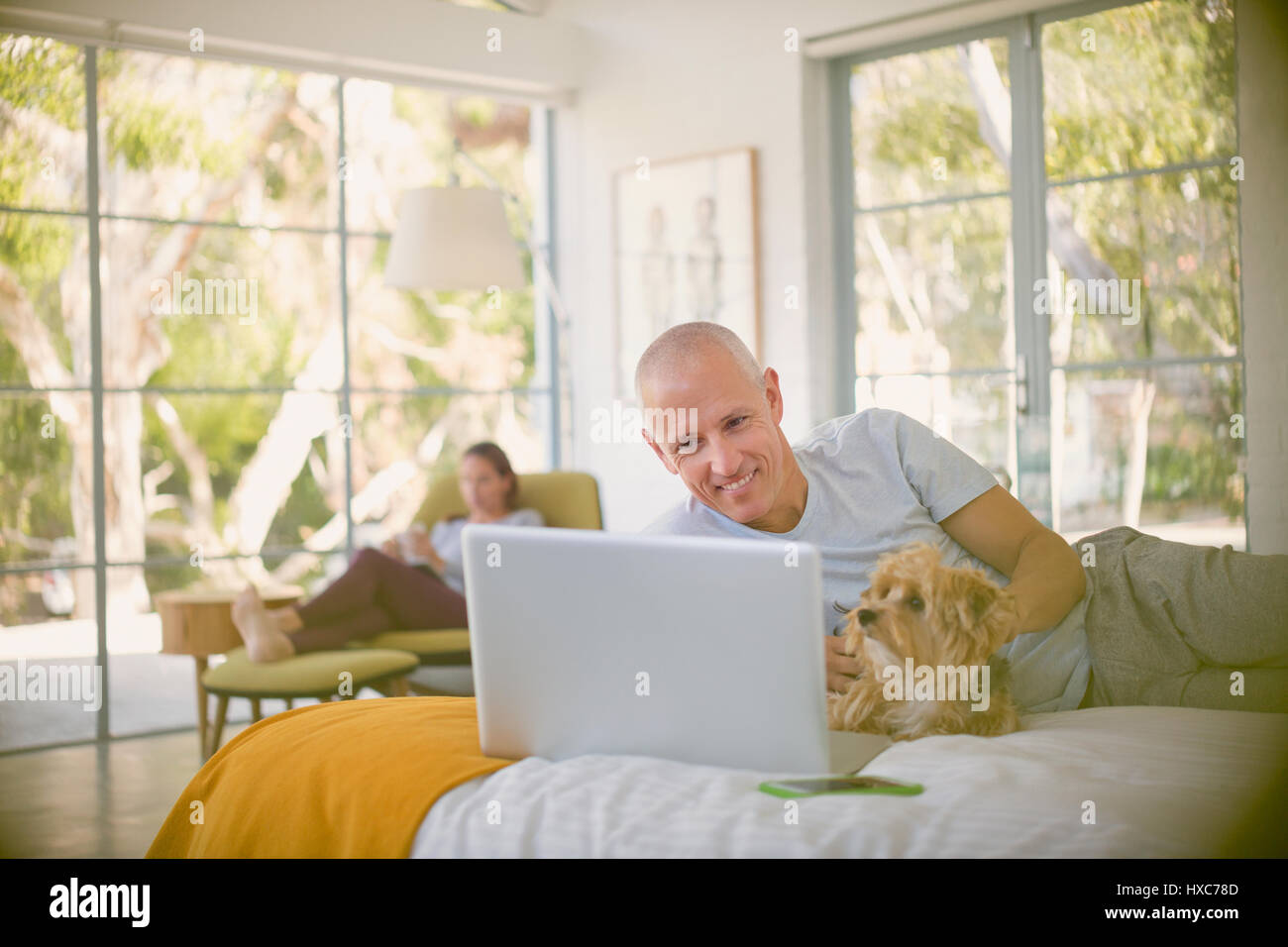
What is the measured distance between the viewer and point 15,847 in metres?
3.22

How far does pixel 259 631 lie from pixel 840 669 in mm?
2463

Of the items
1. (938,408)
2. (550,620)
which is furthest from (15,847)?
(938,408)

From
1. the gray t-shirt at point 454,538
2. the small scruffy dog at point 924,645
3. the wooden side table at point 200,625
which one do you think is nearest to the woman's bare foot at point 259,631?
the wooden side table at point 200,625

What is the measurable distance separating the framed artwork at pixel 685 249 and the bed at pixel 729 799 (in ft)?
12.0

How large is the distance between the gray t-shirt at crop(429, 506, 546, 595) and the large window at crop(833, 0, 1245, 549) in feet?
4.80

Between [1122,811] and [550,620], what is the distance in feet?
1.99

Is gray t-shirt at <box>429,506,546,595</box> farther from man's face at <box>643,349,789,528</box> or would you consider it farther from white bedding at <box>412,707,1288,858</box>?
white bedding at <box>412,707,1288,858</box>

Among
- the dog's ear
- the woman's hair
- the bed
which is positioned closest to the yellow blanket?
the bed

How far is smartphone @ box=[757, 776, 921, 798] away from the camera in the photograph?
1.20 metres

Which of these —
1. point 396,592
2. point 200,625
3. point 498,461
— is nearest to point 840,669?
point 396,592

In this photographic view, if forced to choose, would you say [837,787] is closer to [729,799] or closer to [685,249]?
[729,799]

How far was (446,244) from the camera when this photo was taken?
15.3 ft

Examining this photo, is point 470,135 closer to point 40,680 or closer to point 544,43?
point 544,43

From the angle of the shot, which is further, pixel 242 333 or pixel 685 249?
pixel 242 333
